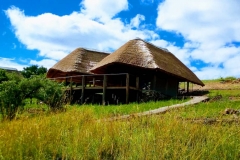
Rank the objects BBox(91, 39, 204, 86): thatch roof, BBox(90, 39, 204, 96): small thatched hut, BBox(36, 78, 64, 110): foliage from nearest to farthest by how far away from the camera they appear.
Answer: BBox(36, 78, 64, 110): foliage
BBox(91, 39, 204, 86): thatch roof
BBox(90, 39, 204, 96): small thatched hut

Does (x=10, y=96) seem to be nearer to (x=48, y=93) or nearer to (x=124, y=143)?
(x=48, y=93)

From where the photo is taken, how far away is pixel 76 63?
86.5 feet

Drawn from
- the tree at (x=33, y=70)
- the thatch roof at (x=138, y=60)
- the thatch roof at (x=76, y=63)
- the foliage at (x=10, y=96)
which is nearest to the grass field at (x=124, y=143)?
the foliage at (x=10, y=96)

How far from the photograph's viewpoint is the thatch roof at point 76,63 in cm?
2597

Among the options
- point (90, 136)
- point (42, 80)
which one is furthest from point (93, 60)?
point (90, 136)

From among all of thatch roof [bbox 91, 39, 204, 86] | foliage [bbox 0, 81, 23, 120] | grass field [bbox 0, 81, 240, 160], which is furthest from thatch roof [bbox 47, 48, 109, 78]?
grass field [bbox 0, 81, 240, 160]

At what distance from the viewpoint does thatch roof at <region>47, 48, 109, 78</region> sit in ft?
85.2

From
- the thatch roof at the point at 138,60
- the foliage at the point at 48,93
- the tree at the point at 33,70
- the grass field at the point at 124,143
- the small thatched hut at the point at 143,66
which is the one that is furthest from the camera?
the tree at the point at 33,70

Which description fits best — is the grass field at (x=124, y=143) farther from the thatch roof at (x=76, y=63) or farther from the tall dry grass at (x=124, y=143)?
the thatch roof at (x=76, y=63)

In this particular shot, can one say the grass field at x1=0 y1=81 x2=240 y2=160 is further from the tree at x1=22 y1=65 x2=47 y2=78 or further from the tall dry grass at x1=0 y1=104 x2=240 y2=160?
the tree at x1=22 y1=65 x2=47 y2=78

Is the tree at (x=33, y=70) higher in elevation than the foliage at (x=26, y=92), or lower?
higher

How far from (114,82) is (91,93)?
225 centimetres

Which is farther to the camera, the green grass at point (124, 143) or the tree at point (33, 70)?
the tree at point (33, 70)

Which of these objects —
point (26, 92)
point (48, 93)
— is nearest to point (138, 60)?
point (48, 93)
